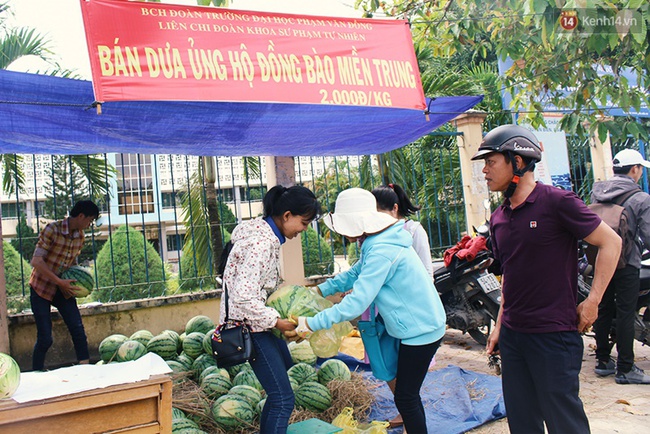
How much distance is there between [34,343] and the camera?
5.79 m

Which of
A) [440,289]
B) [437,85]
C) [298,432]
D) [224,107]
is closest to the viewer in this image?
[298,432]

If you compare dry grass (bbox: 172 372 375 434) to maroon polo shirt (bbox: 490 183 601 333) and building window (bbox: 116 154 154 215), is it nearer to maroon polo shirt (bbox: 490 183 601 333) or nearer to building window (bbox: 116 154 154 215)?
maroon polo shirt (bbox: 490 183 601 333)

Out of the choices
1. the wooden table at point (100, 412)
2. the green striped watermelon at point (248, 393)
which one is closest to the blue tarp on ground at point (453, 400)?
the green striped watermelon at point (248, 393)

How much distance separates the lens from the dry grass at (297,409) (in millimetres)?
3939

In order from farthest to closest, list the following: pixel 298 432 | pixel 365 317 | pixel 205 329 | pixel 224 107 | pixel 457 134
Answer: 1. pixel 457 134
2. pixel 205 329
3. pixel 365 317
4. pixel 224 107
5. pixel 298 432

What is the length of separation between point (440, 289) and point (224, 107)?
3174 millimetres

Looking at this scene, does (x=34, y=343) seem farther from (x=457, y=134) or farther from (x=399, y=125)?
(x=457, y=134)

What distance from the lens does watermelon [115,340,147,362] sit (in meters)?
4.79

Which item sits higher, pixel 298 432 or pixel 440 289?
pixel 440 289

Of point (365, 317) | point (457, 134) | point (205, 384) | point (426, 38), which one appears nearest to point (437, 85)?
point (457, 134)

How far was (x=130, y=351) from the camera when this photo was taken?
4.83m

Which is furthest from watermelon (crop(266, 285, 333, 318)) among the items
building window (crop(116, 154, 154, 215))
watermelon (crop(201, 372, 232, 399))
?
building window (crop(116, 154, 154, 215))

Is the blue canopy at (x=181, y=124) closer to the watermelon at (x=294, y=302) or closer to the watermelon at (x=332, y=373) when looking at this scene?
the watermelon at (x=294, y=302)

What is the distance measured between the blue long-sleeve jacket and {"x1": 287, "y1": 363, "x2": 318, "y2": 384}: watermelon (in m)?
1.50
